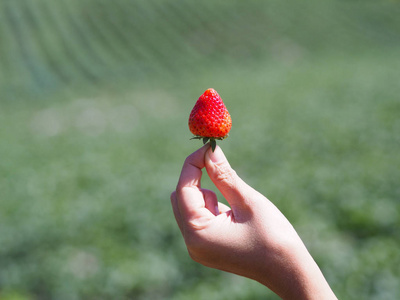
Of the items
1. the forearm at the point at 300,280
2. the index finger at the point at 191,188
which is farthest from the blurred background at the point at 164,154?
the index finger at the point at 191,188

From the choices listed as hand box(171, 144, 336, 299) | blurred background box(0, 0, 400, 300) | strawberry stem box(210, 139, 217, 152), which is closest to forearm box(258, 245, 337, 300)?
hand box(171, 144, 336, 299)

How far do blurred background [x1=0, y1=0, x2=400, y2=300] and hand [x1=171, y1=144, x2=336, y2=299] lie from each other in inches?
107

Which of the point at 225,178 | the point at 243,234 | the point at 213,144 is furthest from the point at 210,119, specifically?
the point at 243,234

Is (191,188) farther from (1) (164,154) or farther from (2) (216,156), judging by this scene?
(1) (164,154)

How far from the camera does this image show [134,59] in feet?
84.0

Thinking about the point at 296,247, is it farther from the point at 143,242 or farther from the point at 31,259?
the point at 31,259

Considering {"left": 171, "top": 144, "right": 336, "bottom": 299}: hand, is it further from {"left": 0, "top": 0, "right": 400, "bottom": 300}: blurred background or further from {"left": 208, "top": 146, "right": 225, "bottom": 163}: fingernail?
{"left": 0, "top": 0, "right": 400, "bottom": 300}: blurred background

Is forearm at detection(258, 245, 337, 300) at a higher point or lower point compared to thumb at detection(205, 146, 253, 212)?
lower

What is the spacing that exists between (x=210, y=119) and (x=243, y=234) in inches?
19.4

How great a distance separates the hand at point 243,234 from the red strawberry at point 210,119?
0.11 metres

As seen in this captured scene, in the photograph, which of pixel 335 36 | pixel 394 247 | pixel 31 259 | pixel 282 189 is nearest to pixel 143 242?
pixel 31 259

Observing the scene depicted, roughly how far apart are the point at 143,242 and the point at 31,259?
1.48m

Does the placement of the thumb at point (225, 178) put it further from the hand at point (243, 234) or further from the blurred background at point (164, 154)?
the blurred background at point (164, 154)

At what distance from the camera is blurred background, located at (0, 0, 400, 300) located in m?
4.70
